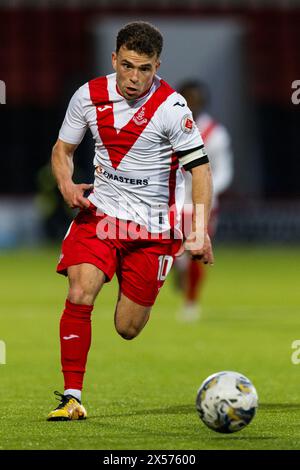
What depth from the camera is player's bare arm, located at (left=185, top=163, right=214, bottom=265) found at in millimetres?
6766

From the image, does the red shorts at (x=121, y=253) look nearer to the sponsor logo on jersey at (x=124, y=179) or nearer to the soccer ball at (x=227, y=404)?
the sponsor logo on jersey at (x=124, y=179)

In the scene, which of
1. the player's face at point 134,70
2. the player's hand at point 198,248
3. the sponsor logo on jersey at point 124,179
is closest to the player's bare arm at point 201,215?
the player's hand at point 198,248

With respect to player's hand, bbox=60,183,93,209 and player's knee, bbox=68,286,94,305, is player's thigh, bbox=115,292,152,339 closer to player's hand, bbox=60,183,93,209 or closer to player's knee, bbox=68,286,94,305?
player's knee, bbox=68,286,94,305

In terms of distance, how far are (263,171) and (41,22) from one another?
604 cm

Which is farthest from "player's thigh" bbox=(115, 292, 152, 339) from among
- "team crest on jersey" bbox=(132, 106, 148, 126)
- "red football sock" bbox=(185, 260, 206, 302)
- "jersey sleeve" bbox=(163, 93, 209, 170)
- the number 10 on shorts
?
"red football sock" bbox=(185, 260, 206, 302)

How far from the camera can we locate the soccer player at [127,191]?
7020mm

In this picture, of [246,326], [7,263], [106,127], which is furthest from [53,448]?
[7,263]

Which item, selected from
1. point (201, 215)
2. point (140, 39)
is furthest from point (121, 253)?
point (140, 39)

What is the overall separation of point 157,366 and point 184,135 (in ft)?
9.59

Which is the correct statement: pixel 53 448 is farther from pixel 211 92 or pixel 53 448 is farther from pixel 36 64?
pixel 36 64

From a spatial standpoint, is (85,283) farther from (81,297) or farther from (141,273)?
(141,273)

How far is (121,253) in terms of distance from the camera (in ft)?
24.4

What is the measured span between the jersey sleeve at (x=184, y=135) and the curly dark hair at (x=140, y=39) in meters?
0.34
